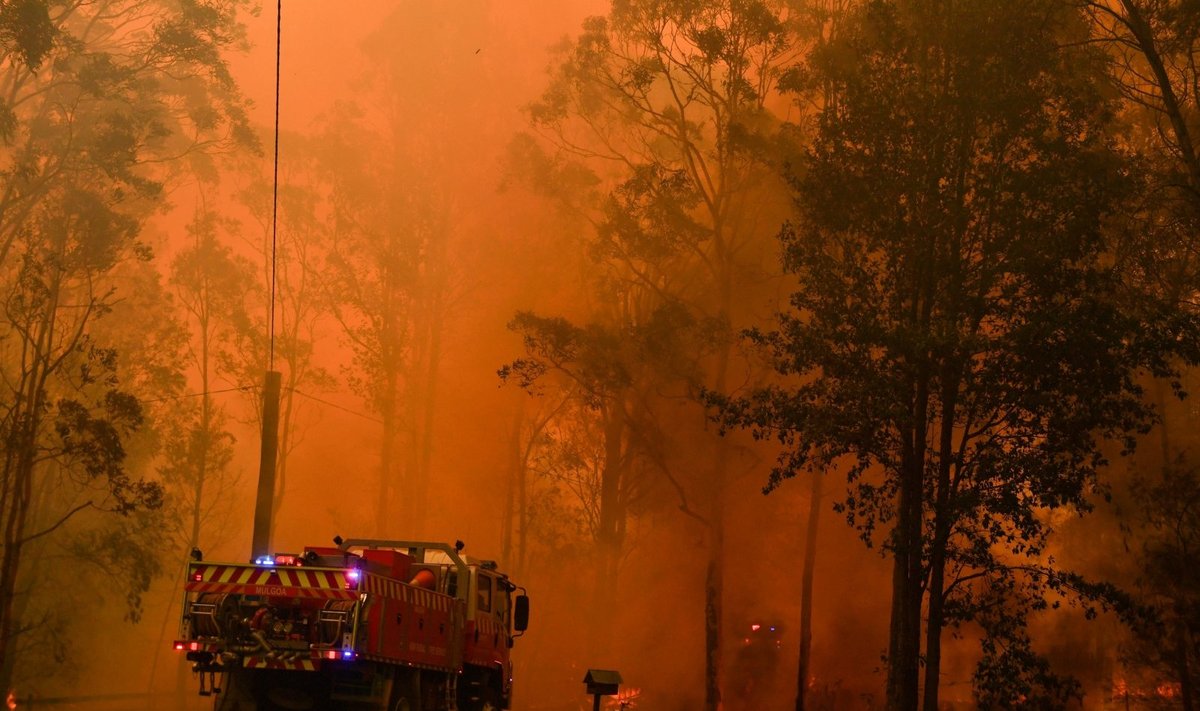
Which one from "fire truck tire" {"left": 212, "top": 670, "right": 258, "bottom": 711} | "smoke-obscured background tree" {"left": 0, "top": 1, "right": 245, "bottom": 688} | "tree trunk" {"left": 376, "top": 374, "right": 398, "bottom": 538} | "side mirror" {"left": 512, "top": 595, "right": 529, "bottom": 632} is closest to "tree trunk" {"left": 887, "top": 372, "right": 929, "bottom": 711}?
"side mirror" {"left": 512, "top": 595, "right": 529, "bottom": 632}

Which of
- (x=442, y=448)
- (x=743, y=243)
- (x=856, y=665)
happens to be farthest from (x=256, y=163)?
(x=856, y=665)

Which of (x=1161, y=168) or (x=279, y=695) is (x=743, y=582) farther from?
(x=279, y=695)

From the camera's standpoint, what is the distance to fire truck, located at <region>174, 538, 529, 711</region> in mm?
11062

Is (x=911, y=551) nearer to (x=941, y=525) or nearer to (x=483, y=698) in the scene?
(x=941, y=525)

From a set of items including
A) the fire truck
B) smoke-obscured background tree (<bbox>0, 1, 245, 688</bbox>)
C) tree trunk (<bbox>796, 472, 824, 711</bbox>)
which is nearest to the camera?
the fire truck

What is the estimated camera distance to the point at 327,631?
36.1ft

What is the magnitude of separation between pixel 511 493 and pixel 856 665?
19.5m

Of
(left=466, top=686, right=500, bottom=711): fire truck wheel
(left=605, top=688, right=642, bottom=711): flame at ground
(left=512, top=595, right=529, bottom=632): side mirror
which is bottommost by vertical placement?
(left=605, top=688, right=642, bottom=711): flame at ground

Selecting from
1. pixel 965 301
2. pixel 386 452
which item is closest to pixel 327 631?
pixel 965 301

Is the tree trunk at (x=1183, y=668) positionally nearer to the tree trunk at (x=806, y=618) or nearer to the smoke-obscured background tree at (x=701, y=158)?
the tree trunk at (x=806, y=618)

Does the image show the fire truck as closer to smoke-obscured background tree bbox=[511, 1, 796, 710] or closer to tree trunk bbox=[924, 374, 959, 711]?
tree trunk bbox=[924, 374, 959, 711]

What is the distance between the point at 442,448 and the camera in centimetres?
5062

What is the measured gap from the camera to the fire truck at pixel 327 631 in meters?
11.1

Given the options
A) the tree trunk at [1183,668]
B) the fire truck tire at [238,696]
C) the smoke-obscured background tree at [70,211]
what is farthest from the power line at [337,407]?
the fire truck tire at [238,696]
